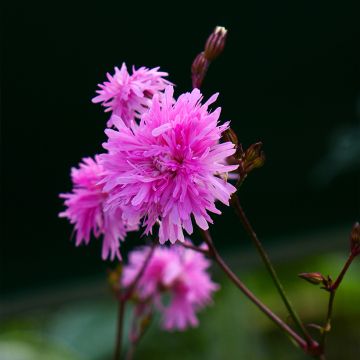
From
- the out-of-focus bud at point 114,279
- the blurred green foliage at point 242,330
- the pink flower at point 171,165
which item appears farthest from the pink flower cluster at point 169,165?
the blurred green foliage at point 242,330

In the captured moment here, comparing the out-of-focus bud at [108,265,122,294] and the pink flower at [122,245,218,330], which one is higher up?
the out-of-focus bud at [108,265,122,294]

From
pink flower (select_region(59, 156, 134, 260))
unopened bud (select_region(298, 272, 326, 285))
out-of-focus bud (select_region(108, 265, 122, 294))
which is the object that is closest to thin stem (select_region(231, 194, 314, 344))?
unopened bud (select_region(298, 272, 326, 285))

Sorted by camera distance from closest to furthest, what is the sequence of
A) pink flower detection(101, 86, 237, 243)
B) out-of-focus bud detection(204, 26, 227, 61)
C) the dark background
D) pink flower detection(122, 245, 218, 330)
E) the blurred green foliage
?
pink flower detection(101, 86, 237, 243), out-of-focus bud detection(204, 26, 227, 61), pink flower detection(122, 245, 218, 330), the dark background, the blurred green foliage

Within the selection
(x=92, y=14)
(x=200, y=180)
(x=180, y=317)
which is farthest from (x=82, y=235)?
(x=92, y=14)

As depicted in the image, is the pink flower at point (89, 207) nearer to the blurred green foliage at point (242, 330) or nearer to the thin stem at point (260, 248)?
the thin stem at point (260, 248)

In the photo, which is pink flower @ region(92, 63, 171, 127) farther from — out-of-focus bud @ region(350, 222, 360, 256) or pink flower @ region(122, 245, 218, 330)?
pink flower @ region(122, 245, 218, 330)

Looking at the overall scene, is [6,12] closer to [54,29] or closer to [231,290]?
[54,29]
